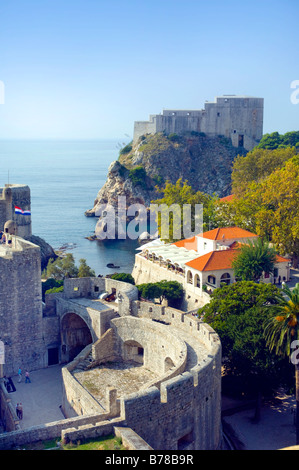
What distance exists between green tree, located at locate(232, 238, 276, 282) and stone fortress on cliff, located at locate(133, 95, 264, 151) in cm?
7433

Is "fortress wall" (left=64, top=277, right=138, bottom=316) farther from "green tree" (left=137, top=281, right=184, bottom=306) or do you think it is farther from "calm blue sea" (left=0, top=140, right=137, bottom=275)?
"calm blue sea" (left=0, top=140, right=137, bottom=275)

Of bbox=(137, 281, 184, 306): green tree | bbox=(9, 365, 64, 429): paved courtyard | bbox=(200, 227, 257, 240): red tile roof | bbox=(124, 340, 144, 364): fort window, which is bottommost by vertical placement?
bbox=(9, 365, 64, 429): paved courtyard

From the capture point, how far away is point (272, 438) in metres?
25.4

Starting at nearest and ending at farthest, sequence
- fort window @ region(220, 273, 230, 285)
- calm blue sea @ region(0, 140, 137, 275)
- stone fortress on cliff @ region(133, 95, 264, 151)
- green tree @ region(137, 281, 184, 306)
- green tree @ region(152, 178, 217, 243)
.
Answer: green tree @ region(137, 281, 184, 306)
fort window @ region(220, 273, 230, 285)
green tree @ region(152, 178, 217, 243)
calm blue sea @ region(0, 140, 137, 275)
stone fortress on cliff @ region(133, 95, 264, 151)

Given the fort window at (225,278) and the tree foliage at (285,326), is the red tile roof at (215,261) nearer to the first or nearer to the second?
the fort window at (225,278)

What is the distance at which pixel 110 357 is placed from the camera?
101 feet

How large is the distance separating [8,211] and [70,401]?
31217mm

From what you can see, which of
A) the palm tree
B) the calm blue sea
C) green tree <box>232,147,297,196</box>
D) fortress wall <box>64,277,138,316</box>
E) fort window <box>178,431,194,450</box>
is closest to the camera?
fort window <box>178,431,194,450</box>

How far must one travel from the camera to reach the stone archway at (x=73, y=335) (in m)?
34.2

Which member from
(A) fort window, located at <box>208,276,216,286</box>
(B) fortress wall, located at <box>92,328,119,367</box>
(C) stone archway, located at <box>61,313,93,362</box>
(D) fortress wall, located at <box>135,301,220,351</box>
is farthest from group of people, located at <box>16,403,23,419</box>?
(A) fort window, located at <box>208,276,216,286</box>

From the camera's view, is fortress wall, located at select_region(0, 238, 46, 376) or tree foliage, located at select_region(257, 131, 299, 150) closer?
fortress wall, located at select_region(0, 238, 46, 376)

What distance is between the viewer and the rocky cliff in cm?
10525
